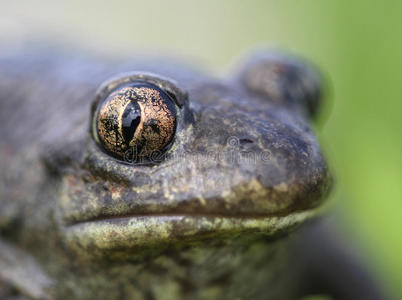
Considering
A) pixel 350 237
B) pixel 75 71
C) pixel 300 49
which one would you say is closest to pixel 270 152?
pixel 75 71

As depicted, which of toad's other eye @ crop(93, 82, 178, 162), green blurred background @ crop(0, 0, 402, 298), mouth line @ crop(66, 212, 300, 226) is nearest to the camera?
mouth line @ crop(66, 212, 300, 226)

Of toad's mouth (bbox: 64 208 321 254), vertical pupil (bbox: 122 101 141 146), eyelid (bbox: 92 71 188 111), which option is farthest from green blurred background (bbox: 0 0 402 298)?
vertical pupil (bbox: 122 101 141 146)

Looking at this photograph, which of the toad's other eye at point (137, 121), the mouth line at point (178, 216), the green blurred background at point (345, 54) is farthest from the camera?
the green blurred background at point (345, 54)

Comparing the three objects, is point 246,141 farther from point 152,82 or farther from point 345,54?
point 345,54

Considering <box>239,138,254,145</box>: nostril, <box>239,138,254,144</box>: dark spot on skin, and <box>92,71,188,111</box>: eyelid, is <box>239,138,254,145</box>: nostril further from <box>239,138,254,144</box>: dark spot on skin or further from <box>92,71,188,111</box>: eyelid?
<box>92,71,188,111</box>: eyelid

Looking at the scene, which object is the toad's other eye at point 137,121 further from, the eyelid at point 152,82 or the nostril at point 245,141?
the nostril at point 245,141

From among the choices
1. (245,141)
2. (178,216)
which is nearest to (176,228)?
(178,216)

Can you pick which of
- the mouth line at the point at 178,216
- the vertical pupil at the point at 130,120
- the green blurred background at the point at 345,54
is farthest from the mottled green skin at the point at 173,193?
the green blurred background at the point at 345,54
